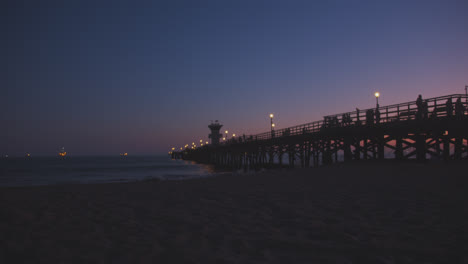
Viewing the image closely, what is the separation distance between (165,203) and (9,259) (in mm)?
3330

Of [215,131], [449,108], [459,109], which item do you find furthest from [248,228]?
[215,131]

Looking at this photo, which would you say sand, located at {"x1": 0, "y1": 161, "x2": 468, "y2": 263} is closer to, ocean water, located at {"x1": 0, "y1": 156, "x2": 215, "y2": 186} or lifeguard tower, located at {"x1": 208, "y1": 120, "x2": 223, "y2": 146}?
ocean water, located at {"x1": 0, "y1": 156, "x2": 215, "y2": 186}

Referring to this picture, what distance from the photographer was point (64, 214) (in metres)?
5.37

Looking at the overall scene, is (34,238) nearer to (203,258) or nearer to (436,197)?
(203,258)

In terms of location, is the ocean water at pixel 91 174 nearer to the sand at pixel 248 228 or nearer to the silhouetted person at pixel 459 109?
the sand at pixel 248 228

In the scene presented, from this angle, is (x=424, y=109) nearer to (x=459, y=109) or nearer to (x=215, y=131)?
(x=459, y=109)

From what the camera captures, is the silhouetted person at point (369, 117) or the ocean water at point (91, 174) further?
the ocean water at point (91, 174)

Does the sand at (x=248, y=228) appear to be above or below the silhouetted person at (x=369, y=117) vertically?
below

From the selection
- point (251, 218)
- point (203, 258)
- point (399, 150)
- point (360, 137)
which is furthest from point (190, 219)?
point (360, 137)

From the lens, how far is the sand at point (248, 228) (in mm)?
3137

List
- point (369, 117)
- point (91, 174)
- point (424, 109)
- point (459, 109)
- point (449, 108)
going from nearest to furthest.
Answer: point (459, 109) < point (449, 108) < point (424, 109) < point (369, 117) < point (91, 174)

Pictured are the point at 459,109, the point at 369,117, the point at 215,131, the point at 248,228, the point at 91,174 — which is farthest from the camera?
the point at 215,131

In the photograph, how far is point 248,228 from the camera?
4.14 meters

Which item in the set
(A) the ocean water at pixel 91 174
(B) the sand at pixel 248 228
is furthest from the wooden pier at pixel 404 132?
(A) the ocean water at pixel 91 174
